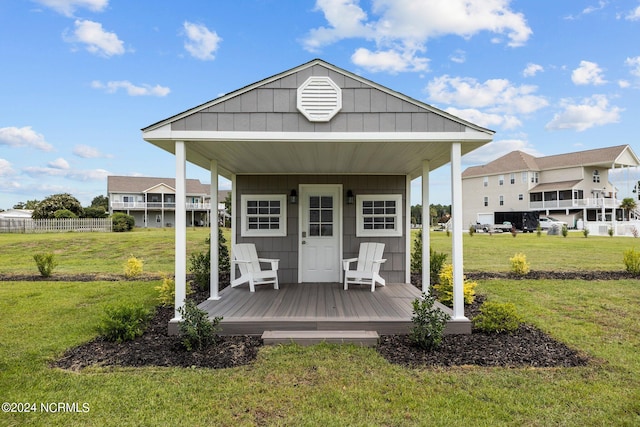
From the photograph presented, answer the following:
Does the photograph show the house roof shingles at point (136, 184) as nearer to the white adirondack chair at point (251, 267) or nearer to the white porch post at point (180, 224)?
the white adirondack chair at point (251, 267)

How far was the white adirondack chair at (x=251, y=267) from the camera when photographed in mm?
6141

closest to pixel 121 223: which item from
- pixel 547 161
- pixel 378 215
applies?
pixel 378 215

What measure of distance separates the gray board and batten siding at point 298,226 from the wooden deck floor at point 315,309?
563 mm

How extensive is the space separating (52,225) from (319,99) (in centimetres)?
2394

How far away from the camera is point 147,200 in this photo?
35.6 metres

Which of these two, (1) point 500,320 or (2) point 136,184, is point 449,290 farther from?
(2) point 136,184

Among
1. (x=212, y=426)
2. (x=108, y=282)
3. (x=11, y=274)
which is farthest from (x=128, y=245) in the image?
(x=212, y=426)

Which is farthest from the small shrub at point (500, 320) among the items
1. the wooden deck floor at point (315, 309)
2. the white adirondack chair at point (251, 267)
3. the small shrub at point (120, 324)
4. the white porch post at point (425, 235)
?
the small shrub at point (120, 324)

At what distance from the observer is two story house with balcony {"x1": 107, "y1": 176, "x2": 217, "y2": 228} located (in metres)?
34.8

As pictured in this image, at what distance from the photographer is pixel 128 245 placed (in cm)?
1464

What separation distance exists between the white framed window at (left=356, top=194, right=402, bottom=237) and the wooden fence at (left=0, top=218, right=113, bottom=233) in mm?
20958

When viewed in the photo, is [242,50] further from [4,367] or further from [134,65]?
[4,367]

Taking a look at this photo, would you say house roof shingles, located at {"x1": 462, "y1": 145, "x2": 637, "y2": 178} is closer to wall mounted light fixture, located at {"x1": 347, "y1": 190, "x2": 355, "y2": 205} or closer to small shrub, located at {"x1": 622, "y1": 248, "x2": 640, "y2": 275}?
small shrub, located at {"x1": 622, "y1": 248, "x2": 640, "y2": 275}

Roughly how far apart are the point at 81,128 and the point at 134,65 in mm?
2555
